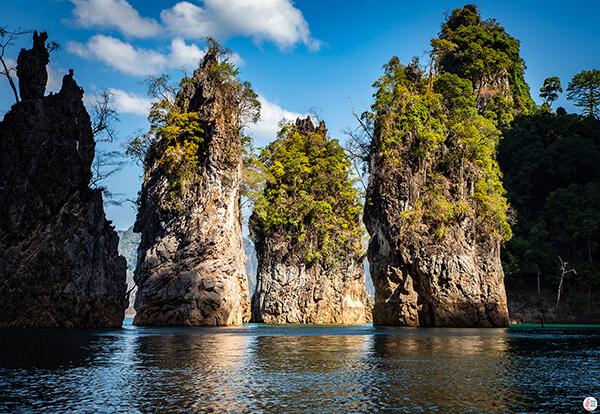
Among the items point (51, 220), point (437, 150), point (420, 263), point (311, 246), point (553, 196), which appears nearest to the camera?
point (51, 220)

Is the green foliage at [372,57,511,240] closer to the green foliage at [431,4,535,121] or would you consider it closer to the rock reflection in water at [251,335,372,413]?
the green foliage at [431,4,535,121]

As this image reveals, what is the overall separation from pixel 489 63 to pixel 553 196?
80.6 ft

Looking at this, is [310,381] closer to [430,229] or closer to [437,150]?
[430,229]

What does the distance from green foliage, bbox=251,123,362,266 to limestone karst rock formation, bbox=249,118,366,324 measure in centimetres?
13

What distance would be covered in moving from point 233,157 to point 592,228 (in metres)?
44.2

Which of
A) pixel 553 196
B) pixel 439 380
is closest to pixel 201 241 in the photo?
pixel 439 380

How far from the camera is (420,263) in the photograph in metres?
42.4

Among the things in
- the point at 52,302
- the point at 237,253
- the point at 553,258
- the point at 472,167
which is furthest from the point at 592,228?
the point at 52,302

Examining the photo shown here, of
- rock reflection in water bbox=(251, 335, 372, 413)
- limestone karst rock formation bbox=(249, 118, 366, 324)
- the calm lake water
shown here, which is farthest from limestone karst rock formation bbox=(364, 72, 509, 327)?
rock reflection in water bbox=(251, 335, 372, 413)

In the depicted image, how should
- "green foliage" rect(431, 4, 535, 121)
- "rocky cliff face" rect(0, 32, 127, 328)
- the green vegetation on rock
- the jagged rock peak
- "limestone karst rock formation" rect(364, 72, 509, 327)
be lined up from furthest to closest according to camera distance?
"green foliage" rect(431, 4, 535, 121)
the green vegetation on rock
"limestone karst rock formation" rect(364, 72, 509, 327)
the jagged rock peak
"rocky cliff face" rect(0, 32, 127, 328)

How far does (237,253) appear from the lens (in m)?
44.4

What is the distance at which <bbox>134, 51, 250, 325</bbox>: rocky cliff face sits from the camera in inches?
1613

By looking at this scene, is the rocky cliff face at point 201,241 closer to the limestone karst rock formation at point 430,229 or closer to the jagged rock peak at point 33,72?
the limestone karst rock formation at point 430,229

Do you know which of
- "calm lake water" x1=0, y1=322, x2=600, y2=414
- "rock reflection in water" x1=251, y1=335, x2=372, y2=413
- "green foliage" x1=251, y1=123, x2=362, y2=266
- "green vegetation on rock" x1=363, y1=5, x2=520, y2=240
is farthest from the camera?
"green foliage" x1=251, y1=123, x2=362, y2=266
